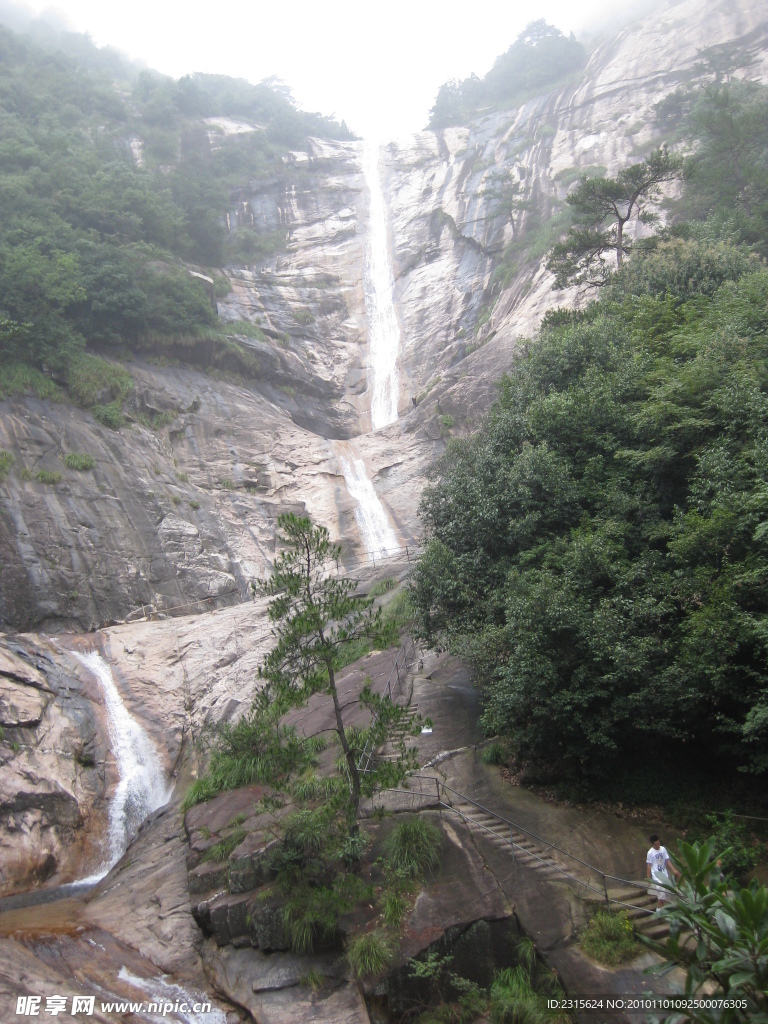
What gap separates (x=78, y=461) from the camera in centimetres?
2402

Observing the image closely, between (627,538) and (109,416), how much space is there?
21970 millimetres

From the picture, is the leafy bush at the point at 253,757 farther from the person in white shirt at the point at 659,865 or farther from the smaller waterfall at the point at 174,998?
the person in white shirt at the point at 659,865

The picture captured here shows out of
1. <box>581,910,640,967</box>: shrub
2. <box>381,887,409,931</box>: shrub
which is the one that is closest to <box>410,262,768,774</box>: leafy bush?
<box>581,910,640,967</box>: shrub

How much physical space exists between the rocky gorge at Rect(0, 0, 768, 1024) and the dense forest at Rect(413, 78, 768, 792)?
2.36m

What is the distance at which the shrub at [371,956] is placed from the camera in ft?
28.6

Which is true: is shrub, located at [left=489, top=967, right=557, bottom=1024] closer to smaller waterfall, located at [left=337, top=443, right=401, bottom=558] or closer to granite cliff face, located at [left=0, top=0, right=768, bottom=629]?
granite cliff face, located at [left=0, top=0, right=768, bottom=629]

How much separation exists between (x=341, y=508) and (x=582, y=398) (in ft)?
53.8

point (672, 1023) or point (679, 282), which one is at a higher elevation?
point (679, 282)

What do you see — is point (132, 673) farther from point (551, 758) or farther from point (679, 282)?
point (679, 282)

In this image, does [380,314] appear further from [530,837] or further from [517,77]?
[530,837]

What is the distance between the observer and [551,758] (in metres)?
11.3

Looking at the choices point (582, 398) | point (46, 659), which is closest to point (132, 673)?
point (46, 659)

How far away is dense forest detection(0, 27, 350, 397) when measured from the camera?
26594mm

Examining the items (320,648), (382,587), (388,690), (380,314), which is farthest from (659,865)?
(380,314)
